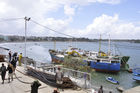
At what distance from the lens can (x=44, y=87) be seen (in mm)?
11305

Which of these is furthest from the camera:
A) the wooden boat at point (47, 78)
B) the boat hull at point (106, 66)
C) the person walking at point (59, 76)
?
the boat hull at point (106, 66)

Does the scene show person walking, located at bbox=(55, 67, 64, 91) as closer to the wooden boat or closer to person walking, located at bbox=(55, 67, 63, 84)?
person walking, located at bbox=(55, 67, 63, 84)

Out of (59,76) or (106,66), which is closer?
(59,76)

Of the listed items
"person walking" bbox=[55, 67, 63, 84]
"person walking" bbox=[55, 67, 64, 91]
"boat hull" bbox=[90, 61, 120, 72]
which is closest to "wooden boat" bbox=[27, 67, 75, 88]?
"person walking" bbox=[55, 67, 64, 91]

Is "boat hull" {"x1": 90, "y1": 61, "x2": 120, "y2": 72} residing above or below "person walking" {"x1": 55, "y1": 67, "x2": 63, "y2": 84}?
below

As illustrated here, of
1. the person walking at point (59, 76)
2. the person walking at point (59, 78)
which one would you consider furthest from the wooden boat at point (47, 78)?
the person walking at point (59, 76)

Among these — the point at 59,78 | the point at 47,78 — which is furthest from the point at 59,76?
the point at 47,78

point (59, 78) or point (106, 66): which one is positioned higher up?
point (59, 78)

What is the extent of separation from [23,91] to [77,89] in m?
4.14

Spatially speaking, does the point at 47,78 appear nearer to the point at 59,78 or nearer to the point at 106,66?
the point at 59,78

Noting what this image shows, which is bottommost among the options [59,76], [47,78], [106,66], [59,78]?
[106,66]

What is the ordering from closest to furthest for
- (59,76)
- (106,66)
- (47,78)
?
1. (59,76)
2. (47,78)
3. (106,66)

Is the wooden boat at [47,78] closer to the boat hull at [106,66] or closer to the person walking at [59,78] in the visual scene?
the person walking at [59,78]

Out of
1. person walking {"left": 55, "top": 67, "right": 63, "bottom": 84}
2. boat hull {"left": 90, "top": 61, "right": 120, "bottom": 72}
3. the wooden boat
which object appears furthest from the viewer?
boat hull {"left": 90, "top": 61, "right": 120, "bottom": 72}
